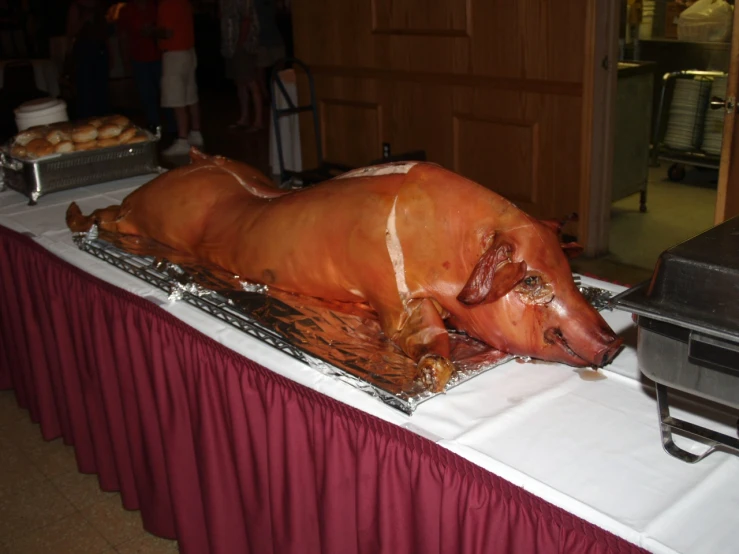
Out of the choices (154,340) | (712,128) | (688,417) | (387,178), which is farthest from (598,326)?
(712,128)

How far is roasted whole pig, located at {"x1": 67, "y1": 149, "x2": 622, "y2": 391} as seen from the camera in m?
1.10

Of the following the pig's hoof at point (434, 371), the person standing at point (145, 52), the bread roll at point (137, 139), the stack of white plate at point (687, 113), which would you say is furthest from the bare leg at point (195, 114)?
the pig's hoof at point (434, 371)

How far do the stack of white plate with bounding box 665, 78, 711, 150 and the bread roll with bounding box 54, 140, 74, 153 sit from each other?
349 centimetres

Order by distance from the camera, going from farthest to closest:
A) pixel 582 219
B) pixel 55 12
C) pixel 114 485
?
pixel 55 12 → pixel 582 219 → pixel 114 485

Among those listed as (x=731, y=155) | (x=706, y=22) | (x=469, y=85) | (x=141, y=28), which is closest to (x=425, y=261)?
(x=731, y=155)

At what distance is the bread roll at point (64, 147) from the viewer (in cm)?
225

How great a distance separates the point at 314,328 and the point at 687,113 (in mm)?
3792

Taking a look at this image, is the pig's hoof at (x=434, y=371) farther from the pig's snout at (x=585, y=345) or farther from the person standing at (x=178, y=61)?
the person standing at (x=178, y=61)

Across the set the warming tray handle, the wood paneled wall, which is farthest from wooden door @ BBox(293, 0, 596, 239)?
the warming tray handle

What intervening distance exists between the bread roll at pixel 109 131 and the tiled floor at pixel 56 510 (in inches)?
36.7

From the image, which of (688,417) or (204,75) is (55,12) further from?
(688,417)

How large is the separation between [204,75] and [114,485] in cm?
847

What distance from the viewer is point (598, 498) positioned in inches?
34.6

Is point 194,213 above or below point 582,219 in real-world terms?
above
